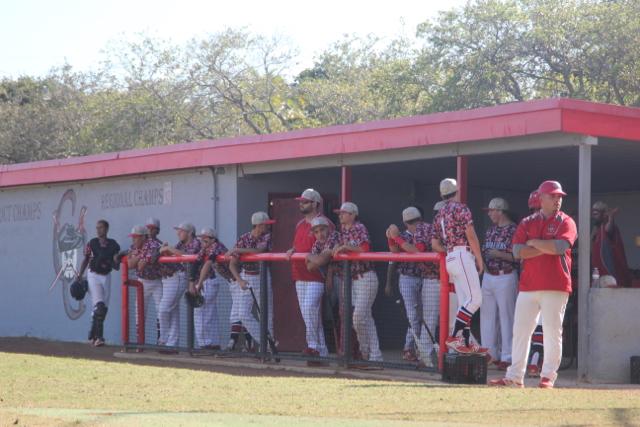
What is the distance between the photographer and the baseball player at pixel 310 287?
516 inches

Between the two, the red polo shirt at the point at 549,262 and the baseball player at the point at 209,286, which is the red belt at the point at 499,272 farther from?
the baseball player at the point at 209,286

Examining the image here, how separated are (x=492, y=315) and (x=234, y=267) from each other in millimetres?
3150

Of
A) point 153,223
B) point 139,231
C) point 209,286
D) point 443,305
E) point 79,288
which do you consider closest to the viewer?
point 443,305

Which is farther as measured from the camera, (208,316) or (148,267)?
(148,267)

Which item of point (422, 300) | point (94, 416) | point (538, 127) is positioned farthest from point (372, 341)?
point (94, 416)

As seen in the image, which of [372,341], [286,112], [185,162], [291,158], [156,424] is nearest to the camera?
[156,424]

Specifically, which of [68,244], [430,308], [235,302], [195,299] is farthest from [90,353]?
[430,308]

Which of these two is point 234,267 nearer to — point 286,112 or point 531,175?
point 531,175

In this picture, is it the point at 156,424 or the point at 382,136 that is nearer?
the point at 156,424

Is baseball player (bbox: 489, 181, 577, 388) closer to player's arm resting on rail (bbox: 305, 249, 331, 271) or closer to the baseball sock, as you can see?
the baseball sock

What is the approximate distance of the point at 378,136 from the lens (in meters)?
13.6

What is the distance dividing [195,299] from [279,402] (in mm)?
5361

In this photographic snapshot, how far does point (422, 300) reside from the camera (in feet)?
41.9

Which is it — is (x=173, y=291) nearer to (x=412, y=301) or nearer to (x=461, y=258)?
(x=412, y=301)
